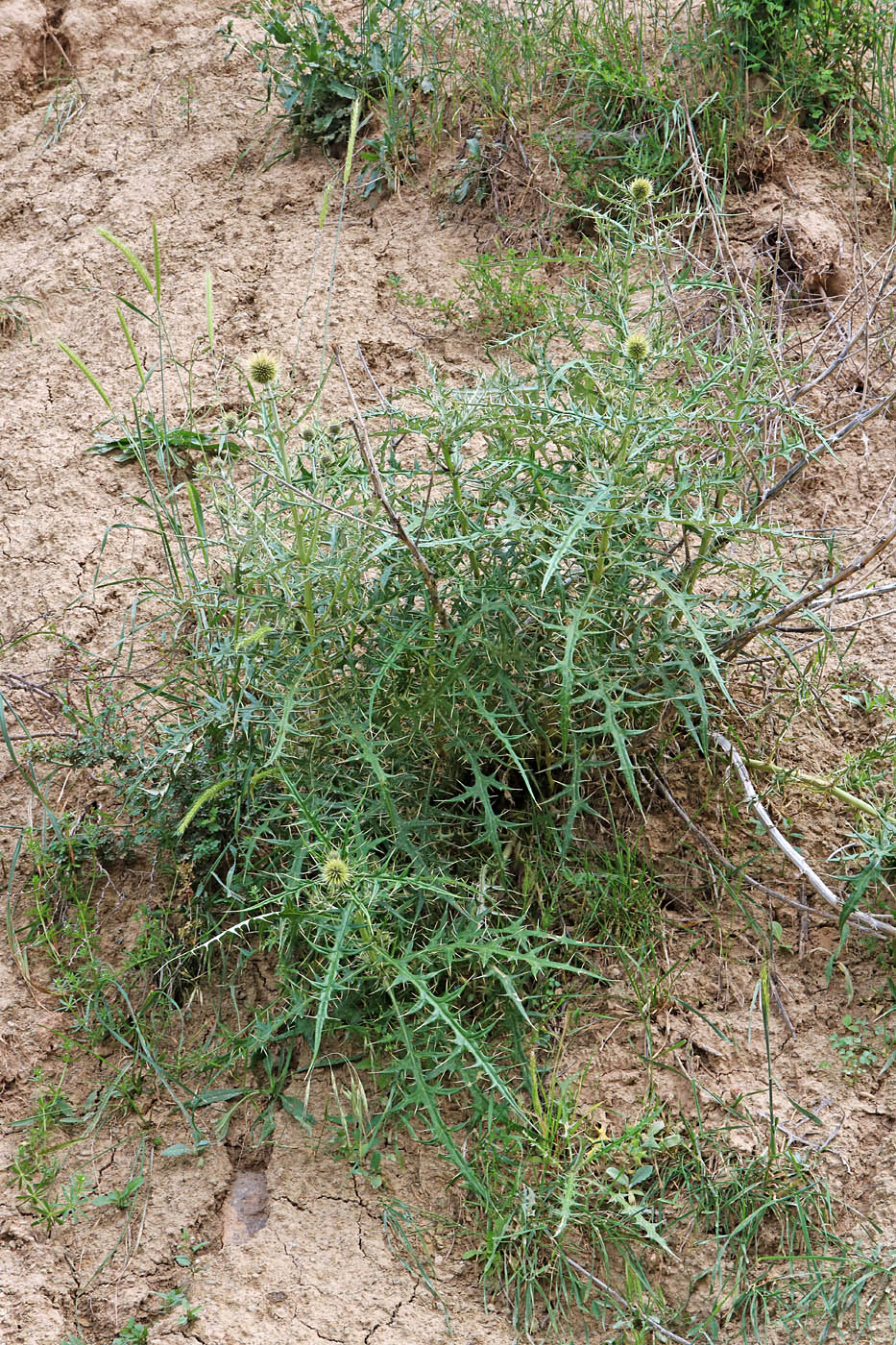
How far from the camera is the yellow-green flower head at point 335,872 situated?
1.93m

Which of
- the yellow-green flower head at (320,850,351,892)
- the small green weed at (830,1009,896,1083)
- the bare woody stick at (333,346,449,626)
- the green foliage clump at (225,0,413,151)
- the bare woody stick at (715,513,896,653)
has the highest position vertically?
the green foliage clump at (225,0,413,151)

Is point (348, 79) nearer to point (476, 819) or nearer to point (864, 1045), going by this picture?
point (476, 819)

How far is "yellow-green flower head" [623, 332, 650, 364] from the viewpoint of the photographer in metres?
2.09

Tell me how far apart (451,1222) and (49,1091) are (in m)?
0.82

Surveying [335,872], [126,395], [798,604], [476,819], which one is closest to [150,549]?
[126,395]

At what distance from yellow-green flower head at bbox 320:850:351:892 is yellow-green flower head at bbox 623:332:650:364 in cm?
100

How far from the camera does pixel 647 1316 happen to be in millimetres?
1919

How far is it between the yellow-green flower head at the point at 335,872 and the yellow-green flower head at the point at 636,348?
3.29ft

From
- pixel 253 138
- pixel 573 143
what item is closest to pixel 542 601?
pixel 573 143

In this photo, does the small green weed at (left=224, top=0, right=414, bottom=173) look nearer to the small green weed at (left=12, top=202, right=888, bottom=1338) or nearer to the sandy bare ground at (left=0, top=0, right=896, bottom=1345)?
the sandy bare ground at (left=0, top=0, right=896, bottom=1345)

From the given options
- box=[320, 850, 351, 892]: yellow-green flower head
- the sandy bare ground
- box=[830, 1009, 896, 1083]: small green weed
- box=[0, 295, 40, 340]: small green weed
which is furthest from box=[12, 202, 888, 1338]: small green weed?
box=[0, 295, 40, 340]: small green weed

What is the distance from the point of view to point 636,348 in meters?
2.10

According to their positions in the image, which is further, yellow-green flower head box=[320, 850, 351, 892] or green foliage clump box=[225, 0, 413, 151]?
green foliage clump box=[225, 0, 413, 151]

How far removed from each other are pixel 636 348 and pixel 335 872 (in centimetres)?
105
